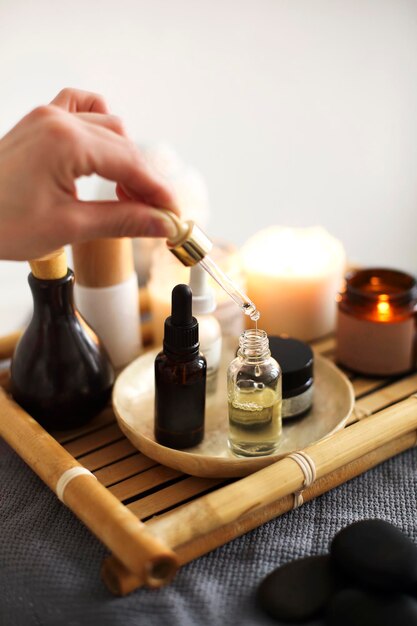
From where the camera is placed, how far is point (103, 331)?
0.74 meters

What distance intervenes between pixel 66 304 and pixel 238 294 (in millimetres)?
147

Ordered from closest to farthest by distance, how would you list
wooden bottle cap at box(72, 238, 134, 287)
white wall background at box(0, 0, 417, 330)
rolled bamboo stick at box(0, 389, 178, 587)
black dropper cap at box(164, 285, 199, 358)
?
rolled bamboo stick at box(0, 389, 178, 587)
black dropper cap at box(164, 285, 199, 358)
wooden bottle cap at box(72, 238, 134, 287)
white wall background at box(0, 0, 417, 330)

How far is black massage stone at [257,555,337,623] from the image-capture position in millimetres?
471

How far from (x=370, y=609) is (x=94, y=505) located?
19 cm

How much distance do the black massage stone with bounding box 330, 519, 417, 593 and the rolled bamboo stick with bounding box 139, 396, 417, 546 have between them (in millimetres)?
52

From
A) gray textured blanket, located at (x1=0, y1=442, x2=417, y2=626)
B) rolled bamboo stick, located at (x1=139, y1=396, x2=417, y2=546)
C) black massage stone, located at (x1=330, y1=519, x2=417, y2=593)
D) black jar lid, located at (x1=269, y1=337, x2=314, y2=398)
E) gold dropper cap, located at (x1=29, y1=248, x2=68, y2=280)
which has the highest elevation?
gold dropper cap, located at (x1=29, y1=248, x2=68, y2=280)

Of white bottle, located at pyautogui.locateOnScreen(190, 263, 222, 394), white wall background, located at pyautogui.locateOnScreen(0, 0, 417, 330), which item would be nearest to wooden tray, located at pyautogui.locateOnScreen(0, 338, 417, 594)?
white bottle, located at pyautogui.locateOnScreen(190, 263, 222, 394)

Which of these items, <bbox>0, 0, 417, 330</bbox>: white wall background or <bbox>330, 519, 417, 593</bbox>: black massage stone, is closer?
<bbox>330, 519, 417, 593</bbox>: black massage stone

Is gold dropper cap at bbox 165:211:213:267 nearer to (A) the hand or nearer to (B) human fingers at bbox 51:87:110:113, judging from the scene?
(A) the hand

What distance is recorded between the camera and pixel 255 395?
58 centimetres

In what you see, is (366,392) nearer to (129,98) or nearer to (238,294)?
(238,294)

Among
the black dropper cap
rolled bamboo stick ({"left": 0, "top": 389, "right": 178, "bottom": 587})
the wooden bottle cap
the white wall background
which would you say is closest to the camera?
rolled bamboo stick ({"left": 0, "top": 389, "right": 178, "bottom": 587})

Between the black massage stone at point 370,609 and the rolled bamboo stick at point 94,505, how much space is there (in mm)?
105

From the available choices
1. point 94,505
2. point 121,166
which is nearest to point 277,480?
point 94,505
